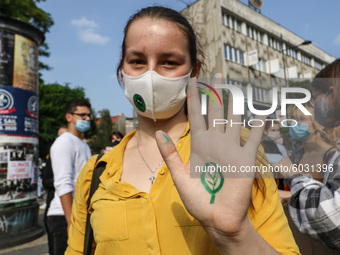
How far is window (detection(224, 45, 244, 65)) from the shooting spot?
28531 mm

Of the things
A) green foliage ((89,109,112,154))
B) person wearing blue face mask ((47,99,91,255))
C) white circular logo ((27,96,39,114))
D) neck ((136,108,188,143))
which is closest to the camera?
neck ((136,108,188,143))

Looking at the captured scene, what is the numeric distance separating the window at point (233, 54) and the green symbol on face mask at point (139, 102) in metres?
27.9

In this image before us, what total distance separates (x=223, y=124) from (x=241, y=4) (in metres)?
33.7

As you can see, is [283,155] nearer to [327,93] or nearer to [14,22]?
[327,93]

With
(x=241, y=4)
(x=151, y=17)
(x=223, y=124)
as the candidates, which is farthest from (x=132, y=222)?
(x=241, y=4)

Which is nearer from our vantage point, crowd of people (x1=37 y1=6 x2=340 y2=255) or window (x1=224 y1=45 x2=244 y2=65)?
crowd of people (x1=37 y1=6 x2=340 y2=255)

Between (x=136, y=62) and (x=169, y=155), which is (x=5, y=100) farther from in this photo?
(x=169, y=155)

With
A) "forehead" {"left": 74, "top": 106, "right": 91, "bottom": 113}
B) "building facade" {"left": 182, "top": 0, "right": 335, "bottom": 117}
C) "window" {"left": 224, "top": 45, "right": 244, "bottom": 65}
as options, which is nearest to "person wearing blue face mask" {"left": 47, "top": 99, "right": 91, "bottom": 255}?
"forehead" {"left": 74, "top": 106, "right": 91, "bottom": 113}

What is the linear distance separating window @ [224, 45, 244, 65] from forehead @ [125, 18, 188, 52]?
1099 inches

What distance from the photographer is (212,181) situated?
93cm

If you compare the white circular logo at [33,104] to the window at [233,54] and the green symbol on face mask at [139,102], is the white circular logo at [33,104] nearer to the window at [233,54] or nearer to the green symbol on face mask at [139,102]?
the green symbol on face mask at [139,102]

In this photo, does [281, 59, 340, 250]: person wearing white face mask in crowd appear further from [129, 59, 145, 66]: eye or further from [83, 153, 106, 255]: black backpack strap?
[83, 153, 106, 255]: black backpack strap

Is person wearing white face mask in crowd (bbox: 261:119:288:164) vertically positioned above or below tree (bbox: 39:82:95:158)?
below

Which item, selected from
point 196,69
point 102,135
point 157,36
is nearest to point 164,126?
point 196,69
